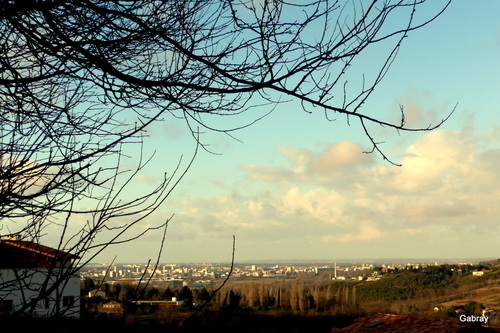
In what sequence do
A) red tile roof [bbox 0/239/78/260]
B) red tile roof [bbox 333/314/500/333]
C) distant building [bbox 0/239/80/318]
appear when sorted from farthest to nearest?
1. red tile roof [bbox 333/314/500/333]
2. red tile roof [bbox 0/239/78/260]
3. distant building [bbox 0/239/80/318]

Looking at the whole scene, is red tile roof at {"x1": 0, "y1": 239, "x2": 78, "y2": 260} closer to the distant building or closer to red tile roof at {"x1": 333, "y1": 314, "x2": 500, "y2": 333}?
the distant building

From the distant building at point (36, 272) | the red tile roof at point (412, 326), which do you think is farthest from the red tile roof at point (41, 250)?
the red tile roof at point (412, 326)

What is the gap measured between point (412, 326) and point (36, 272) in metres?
16.2

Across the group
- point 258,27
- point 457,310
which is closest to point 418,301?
point 457,310

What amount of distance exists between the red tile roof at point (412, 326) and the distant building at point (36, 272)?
45.8ft

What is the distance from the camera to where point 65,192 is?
2424 millimetres

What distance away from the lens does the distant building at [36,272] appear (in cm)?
191

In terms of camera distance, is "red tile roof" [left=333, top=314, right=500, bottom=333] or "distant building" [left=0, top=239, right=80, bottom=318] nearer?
"distant building" [left=0, top=239, right=80, bottom=318]

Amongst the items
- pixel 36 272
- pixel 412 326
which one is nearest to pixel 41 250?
pixel 36 272

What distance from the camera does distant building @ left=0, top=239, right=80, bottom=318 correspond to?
75.0 inches

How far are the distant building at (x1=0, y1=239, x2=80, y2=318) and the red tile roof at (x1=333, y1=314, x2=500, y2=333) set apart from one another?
13.9 metres

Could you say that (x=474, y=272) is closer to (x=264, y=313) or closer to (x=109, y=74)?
(x=264, y=313)

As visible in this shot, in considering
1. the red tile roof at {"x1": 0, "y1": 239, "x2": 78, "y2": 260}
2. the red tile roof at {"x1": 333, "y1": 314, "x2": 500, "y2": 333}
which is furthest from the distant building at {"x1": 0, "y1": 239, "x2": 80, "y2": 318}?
the red tile roof at {"x1": 333, "y1": 314, "x2": 500, "y2": 333}

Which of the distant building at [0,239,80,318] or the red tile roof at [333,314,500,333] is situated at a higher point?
the distant building at [0,239,80,318]
